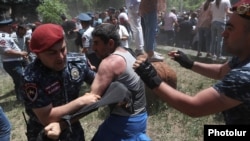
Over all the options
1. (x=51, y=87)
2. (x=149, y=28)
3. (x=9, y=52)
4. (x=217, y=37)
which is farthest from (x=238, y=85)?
(x=217, y=37)

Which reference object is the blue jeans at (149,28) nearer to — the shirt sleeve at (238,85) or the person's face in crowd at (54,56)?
the person's face in crowd at (54,56)

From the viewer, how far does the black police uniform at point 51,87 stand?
8.52 ft

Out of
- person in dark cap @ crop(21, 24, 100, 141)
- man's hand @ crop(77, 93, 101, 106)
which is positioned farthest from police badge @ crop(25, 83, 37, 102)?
man's hand @ crop(77, 93, 101, 106)

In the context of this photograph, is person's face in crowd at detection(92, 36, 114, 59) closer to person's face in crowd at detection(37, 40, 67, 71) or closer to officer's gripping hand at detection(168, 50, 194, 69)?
officer's gripping hand at detection(168, 50, 194, 69)

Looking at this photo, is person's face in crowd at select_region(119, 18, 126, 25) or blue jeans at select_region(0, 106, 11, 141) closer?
blue jeans at select_region(0, 106, 11, 141)

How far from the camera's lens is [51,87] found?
105 inches

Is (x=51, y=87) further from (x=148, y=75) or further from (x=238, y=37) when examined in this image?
(x=238, y=37)

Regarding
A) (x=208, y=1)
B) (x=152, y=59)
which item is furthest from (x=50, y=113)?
(x=208, y=1)

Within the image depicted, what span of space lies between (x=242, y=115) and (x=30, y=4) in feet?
65.8

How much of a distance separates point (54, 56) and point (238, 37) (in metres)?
1.35

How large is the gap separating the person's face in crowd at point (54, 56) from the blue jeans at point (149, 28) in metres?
3.69

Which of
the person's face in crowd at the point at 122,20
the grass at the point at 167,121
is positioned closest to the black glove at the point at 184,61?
the grass at the point at 167,121

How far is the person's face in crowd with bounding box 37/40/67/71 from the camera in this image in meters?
2.62

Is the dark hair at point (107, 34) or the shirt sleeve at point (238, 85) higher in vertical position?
the dark hair at point (107, 34)
